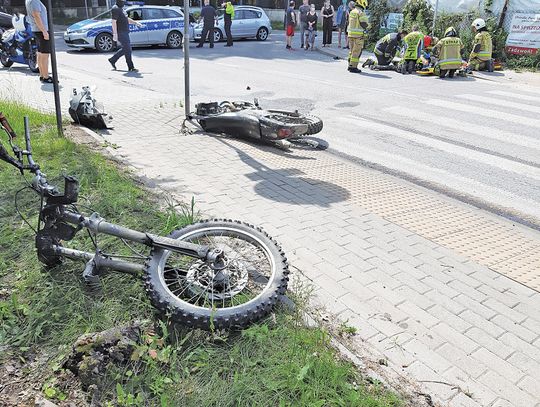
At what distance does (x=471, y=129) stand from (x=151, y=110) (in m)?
5.93

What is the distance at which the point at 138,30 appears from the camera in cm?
1955

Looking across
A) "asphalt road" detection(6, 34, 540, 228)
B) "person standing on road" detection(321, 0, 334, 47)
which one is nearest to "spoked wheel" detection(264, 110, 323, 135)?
"asphalt road" detection(6, 34, 540, 228)

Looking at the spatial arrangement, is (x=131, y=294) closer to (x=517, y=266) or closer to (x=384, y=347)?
(x=384, y=347)

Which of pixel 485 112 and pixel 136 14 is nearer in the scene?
pixel 485 112

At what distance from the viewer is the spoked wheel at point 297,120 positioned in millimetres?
7234

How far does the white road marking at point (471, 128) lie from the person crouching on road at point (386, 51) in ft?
21.4

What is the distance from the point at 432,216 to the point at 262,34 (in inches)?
887

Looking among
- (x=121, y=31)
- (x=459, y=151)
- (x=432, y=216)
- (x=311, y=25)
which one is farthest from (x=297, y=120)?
(x=311, y=25)

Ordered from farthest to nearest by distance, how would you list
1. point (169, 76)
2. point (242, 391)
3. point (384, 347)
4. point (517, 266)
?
point (169, 76), point (517, 266), point (384, 347), point (242, 391)

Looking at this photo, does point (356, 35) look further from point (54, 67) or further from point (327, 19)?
point (54, 67)

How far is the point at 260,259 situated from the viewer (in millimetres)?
3512

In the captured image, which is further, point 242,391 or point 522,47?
point 522,47

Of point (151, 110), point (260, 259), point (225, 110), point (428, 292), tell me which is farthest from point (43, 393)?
point (151, 110)

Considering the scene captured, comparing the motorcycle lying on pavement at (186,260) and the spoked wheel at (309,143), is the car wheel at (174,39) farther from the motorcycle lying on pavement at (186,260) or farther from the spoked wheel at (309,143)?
the motorcycle lying on pavement at (186,260)
